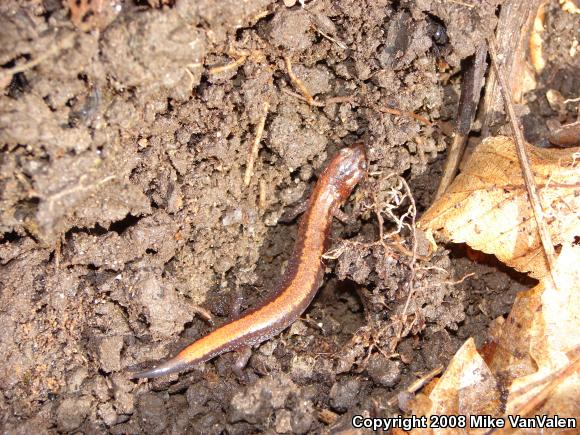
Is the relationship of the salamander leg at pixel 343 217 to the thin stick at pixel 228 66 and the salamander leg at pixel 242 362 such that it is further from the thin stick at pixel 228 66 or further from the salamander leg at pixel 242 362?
the thin stick at pixel 228 66

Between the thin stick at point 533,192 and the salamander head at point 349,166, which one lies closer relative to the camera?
the thin stick at point 533,192

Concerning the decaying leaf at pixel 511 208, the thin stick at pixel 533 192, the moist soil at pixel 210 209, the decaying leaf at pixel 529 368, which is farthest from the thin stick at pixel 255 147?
the decaying leaf at pixel 529 368

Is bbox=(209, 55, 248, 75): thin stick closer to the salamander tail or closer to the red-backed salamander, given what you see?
the red-backed salamander

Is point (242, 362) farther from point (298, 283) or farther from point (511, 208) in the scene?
point (511, 208)

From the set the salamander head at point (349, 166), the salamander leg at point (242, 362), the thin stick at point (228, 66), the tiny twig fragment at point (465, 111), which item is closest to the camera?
the thin stick at point (228, 66)

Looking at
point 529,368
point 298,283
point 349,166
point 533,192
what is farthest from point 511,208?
point 298,283

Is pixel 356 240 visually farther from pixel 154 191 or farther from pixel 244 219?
pixel 154 191

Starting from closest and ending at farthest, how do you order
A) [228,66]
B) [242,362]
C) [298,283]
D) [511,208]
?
[228,66]
[511,208]
[242,362]
[298,283]

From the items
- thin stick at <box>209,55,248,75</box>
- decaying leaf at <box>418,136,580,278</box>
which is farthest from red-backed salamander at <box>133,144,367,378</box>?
thin stick at <box>209,55,248,75</box>
